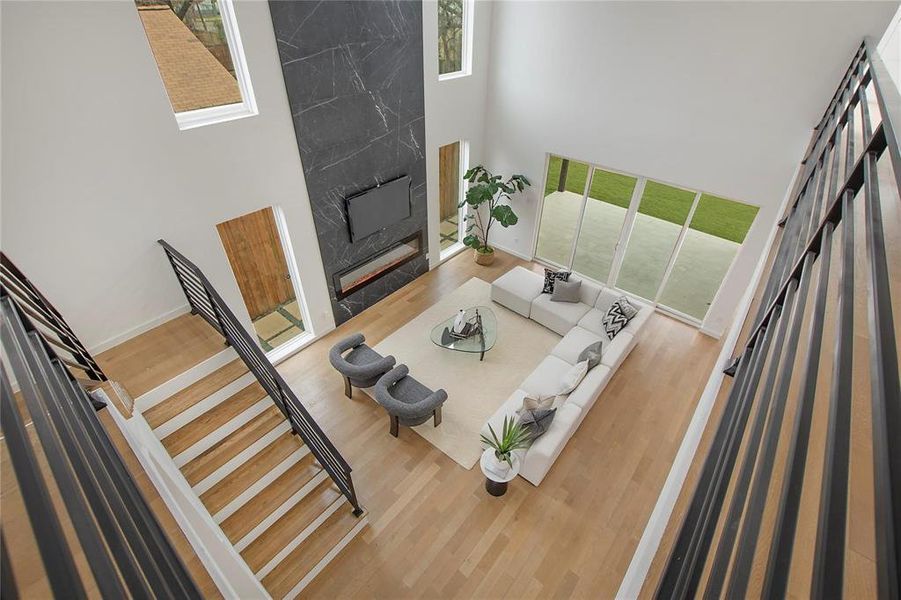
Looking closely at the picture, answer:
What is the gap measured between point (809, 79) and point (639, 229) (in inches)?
177

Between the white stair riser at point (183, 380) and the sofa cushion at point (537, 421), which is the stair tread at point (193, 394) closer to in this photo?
the white stair riser at point (183, 380)

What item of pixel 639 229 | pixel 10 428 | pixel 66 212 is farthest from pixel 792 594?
pixel 639 229

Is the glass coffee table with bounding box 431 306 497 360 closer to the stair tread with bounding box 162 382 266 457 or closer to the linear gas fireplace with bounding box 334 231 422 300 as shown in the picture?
the linear gas fireplace with bounding box 334 231 422 300

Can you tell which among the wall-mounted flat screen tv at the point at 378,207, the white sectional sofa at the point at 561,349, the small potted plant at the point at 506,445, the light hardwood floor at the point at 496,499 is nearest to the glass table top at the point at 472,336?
the white sectional sofa at the point at 561,349

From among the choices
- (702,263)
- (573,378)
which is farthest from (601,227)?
(573,378)

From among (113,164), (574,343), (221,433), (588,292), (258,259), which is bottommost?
(574,343)

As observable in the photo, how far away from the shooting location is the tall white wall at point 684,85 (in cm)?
436

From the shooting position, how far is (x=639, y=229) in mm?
8789

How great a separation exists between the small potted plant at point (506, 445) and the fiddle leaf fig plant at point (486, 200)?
12.1 ft

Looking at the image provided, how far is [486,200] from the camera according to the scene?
23.2 feet

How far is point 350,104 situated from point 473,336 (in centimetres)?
322

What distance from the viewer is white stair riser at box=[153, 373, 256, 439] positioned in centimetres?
340

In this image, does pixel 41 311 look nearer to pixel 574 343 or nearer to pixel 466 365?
pixel 466 365

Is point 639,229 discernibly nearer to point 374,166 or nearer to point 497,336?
point 497,336
